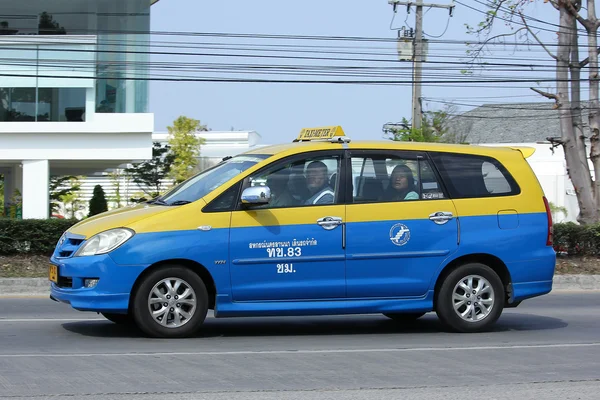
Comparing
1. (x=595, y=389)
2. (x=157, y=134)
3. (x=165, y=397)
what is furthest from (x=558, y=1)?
(x=157, y=134)

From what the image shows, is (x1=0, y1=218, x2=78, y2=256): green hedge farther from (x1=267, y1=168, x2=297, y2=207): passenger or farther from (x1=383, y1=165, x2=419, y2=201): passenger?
(x1=383, y1=165, x2=419, y2=201): passenger

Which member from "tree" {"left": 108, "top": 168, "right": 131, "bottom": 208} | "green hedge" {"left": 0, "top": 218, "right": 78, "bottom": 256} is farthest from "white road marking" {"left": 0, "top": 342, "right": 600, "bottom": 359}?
"tree" {"left": 108, "top": 168, "right": 131, "bottom": 208}

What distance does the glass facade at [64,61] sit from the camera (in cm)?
2645

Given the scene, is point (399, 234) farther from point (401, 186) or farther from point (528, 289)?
point (528, 289)

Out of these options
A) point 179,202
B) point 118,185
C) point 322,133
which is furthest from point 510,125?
point 179,202

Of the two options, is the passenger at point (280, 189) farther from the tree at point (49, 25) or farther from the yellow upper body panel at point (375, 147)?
the tree at point (49, 25)

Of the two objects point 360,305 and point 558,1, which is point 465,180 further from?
point 558,1

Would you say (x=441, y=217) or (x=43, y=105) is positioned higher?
(x=43, y=105)

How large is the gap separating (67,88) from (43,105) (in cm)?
90

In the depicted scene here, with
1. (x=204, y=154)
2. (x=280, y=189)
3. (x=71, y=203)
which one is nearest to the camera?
(x=280, y=189)

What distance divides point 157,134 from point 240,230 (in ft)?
143

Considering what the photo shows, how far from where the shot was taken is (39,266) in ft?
51.7

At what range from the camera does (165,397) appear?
6.31 m

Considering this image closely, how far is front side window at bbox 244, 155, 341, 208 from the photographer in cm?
907
